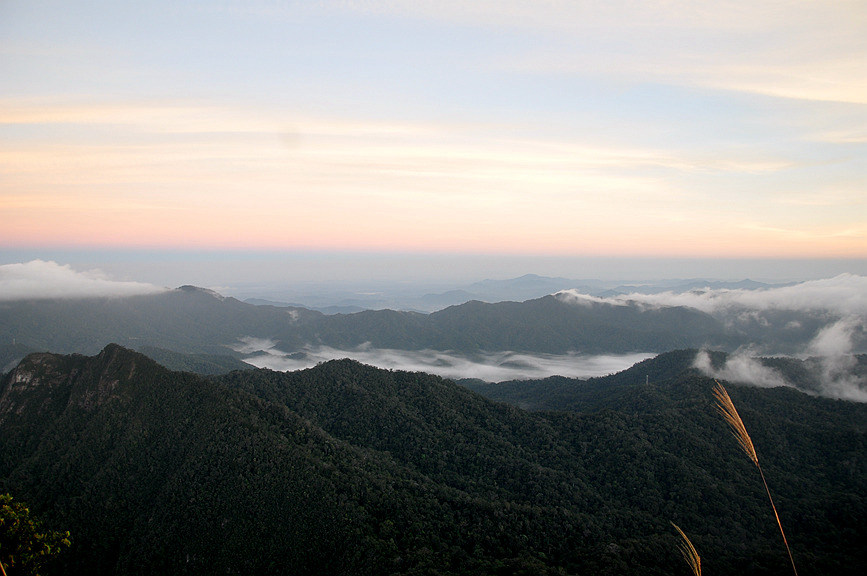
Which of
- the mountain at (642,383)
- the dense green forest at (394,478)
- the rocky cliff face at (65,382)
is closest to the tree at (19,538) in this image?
the dense green forest at (394,478)

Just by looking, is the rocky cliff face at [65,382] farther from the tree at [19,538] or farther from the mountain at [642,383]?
the mountain at [642,383]

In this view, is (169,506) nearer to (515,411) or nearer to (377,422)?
(377,422)

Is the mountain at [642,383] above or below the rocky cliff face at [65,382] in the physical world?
below

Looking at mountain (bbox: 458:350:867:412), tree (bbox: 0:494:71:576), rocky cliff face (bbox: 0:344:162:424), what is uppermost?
tree (bbox: 0:494:71:576)

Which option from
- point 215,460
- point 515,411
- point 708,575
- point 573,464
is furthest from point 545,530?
point 215,460

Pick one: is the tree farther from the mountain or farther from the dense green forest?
the mountain

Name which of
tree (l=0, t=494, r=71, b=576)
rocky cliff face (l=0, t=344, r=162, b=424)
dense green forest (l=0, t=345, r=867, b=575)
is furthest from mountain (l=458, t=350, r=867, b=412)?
tree (l=0, t=494, r=71, b=576)

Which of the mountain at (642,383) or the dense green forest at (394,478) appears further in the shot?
the mountain at (642,383)

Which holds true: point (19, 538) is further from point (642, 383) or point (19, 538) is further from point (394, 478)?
point (642, 383)
